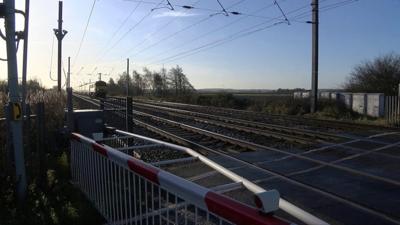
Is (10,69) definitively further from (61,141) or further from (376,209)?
(376,209)

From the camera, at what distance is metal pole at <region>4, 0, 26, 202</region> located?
696 cm

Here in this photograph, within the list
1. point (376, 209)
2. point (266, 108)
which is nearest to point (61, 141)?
point (376, 209)

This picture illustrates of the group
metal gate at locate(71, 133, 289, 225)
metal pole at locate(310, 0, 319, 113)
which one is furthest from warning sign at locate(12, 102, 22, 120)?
metal pole at locate(310, 0, 319, 113)

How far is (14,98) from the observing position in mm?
7062

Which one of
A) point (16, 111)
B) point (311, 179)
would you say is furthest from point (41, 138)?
point (311, 179)

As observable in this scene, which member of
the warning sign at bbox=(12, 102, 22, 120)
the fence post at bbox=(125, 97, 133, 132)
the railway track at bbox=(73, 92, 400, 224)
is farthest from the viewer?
the fence post at bbox=(125, 97, 133, 132)

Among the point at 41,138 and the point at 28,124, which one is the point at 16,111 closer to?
the point at 41,138

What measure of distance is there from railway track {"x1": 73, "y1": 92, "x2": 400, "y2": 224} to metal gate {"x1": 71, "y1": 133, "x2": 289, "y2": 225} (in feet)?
9.96

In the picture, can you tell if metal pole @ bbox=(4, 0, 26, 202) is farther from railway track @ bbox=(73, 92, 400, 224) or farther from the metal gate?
railway track @ bbox=(73, 92, 400, 224)

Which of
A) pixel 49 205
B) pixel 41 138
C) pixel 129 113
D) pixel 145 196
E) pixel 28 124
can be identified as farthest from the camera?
pixel 129 113

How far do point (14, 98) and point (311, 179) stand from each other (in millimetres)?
5773

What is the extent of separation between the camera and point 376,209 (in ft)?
22.9

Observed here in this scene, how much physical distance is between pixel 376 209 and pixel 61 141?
7.06 m

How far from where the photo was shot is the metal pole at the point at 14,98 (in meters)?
6.96
